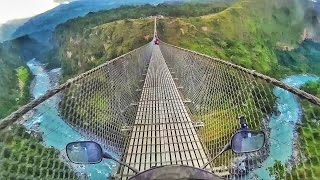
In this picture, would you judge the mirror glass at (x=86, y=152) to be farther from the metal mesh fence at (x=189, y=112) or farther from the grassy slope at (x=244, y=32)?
the grassy slope at (x=244, y=32)

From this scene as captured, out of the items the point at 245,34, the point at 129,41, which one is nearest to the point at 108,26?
the point at 129,41

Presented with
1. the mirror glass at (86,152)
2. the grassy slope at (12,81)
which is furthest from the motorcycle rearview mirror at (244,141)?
the grassy slope at (12,81)

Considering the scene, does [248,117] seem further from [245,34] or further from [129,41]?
[129,41]

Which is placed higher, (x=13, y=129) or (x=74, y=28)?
(x=74, y=28)

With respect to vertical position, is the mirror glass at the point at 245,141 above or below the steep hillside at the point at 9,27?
below

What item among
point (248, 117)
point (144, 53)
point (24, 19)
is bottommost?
point (248, 117)

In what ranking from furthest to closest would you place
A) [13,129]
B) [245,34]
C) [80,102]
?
[245,34] < [80,102] < [13,129]
